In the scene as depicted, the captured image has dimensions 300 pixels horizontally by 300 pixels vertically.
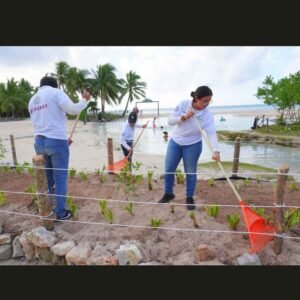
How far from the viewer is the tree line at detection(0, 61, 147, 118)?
117 feet

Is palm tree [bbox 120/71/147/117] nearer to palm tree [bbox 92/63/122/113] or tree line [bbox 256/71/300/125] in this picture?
palm tree [bbox 92/63/122/113]

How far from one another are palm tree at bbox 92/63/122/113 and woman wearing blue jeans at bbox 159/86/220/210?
111 ft

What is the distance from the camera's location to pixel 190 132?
3287 millimetres

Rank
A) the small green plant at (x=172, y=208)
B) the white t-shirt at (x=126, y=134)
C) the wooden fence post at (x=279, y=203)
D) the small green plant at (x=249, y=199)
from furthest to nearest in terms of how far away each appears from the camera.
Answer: the white t-shirt at (x=126, y=134)
the small green plant at (x=249, y=199)
the small green plant at (x=172, y=208)
the wooden fence post at (x=279, y=203)

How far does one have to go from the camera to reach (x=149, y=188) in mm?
4570

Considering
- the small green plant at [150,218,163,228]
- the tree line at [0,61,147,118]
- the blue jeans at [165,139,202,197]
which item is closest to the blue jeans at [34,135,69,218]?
the small green plant at [150,218,163,228]

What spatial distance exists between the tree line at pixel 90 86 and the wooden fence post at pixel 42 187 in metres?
31.3

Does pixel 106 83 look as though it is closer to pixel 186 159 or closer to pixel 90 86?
pixel 90 86

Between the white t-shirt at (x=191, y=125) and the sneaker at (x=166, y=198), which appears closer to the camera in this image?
the white t-shirt at (x=191, y=125)

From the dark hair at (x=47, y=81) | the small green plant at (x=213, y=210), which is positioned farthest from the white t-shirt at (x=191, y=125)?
the dark hair at (x=47, y=81)

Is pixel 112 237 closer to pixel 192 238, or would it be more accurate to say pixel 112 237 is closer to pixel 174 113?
pixel 192 238

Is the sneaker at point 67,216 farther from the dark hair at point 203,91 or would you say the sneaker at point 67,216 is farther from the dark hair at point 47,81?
the dark hair at point 203,91

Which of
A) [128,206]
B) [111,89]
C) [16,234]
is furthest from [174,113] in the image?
[111,89]

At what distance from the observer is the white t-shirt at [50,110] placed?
9.93 ft
